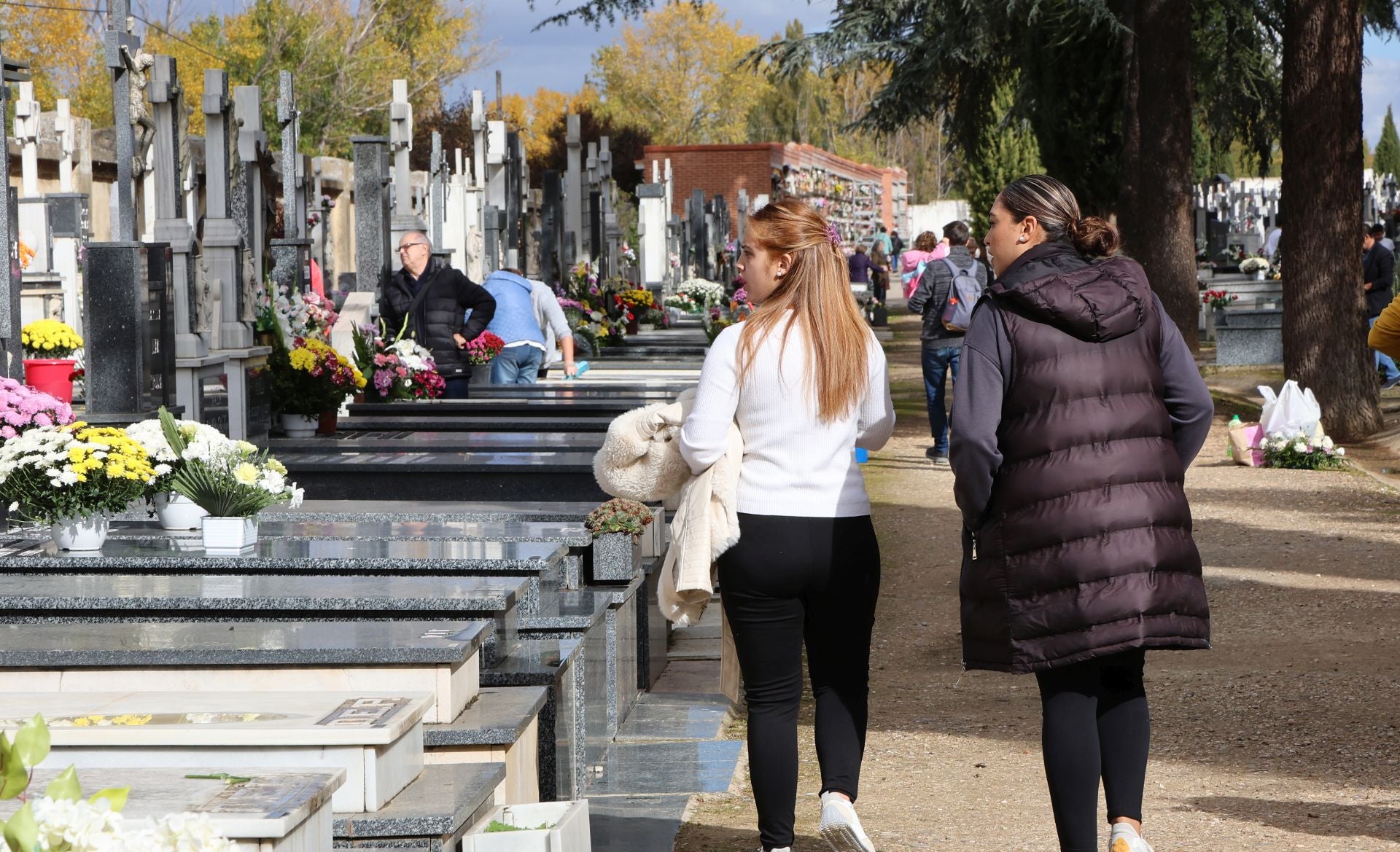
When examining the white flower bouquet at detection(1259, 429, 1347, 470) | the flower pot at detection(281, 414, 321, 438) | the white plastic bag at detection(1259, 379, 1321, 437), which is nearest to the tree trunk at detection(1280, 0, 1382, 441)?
the white plastic bag at detection(1259, 379, 1321, 437)

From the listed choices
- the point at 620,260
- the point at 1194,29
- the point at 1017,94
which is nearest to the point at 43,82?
the point at 620,260

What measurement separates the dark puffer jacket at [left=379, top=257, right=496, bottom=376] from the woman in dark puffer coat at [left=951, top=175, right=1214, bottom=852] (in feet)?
26.9

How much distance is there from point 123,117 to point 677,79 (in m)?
64.6

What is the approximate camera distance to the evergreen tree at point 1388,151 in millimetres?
85688

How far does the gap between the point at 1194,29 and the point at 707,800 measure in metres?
20.1

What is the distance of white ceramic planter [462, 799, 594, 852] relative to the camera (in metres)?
3.69

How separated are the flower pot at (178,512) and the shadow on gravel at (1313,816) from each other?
325 cm

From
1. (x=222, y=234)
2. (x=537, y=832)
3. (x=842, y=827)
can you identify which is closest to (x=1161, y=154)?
(x=222, y=234)

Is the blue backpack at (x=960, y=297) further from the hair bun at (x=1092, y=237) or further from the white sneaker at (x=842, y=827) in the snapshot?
the white sneaker at (x=842, y=827)

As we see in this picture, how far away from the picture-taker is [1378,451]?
1393 cm

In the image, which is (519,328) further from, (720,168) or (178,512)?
(720,168)

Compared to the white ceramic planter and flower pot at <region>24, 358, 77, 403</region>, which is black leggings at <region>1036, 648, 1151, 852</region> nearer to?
the white ceramic planter

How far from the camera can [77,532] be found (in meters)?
5.36

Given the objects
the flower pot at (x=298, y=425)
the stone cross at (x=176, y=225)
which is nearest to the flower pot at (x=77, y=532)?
the stone cross at (x=176, y=225)
